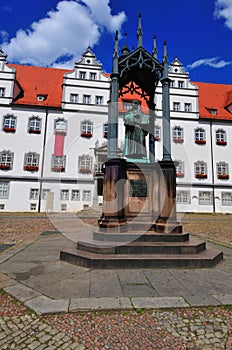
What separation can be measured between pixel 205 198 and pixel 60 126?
639 inches

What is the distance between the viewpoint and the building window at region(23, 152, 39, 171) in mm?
21016

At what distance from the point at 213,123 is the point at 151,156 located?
66.0 ft

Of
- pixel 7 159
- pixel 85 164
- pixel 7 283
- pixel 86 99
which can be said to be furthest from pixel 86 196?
pixel 7 283

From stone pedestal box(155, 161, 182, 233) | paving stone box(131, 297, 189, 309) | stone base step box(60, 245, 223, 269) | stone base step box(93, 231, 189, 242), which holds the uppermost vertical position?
stone pedestal box(155, 161, 182, 233)

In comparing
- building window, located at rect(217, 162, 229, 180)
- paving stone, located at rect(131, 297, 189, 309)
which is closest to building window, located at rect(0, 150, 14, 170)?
building window, located at rect(217, 162, 229, 180)

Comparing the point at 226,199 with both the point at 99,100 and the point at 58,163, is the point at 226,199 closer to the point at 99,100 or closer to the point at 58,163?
the point at 99,100

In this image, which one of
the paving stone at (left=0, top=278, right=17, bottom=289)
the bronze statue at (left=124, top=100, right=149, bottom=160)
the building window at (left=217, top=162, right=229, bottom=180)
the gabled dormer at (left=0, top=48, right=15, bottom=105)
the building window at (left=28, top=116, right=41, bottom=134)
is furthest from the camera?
the building window at (left=217, top=162, right=229, bottom=180)

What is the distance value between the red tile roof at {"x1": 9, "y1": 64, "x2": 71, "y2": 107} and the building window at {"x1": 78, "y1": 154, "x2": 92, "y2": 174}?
587 centimetres

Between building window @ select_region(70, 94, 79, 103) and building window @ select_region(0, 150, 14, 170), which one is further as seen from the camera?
building window @ select_region(70, 94, 79, 103)

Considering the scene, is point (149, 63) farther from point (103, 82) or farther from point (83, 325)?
point (103, 82)

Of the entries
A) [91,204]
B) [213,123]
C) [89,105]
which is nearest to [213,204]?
[213,123]

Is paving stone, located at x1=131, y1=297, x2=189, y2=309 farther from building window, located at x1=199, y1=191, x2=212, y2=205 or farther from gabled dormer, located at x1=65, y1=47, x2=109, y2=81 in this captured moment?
gabled dormer, located at x1=65, y1=47, x2=109, y2=81

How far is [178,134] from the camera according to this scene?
23.3 m

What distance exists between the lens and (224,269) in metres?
4.05
